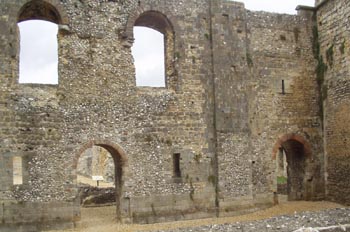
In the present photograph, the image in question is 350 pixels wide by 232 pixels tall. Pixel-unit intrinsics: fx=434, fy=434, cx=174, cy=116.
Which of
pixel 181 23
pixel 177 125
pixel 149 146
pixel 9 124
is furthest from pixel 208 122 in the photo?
pixel 9 124

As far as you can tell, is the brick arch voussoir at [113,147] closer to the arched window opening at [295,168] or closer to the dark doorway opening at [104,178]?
the dark doorway opening at [104,178]

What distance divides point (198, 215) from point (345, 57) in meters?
7.40

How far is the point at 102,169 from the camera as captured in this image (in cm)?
2581

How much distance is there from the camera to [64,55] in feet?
42.4

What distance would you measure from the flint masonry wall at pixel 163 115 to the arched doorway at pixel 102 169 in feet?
0.39

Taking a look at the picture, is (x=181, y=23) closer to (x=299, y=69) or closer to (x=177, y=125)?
(x=177, y=125)

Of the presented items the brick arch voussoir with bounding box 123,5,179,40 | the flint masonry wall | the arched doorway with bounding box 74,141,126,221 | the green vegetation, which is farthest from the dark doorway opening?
the green vegetation

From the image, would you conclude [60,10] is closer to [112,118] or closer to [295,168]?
[112,118]

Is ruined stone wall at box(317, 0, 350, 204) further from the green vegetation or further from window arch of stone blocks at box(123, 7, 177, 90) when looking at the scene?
window arch of stone blocks at box(123, 7, 177, 90)

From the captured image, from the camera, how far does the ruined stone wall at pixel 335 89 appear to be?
49.2ft

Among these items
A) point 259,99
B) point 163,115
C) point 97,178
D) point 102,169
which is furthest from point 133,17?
Result: point 102,169

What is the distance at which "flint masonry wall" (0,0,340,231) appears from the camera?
40.5ft

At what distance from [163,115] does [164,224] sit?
337 cm

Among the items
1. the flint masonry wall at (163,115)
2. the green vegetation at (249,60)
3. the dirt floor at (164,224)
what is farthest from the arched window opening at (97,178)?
the green vegetation at (249,60)
